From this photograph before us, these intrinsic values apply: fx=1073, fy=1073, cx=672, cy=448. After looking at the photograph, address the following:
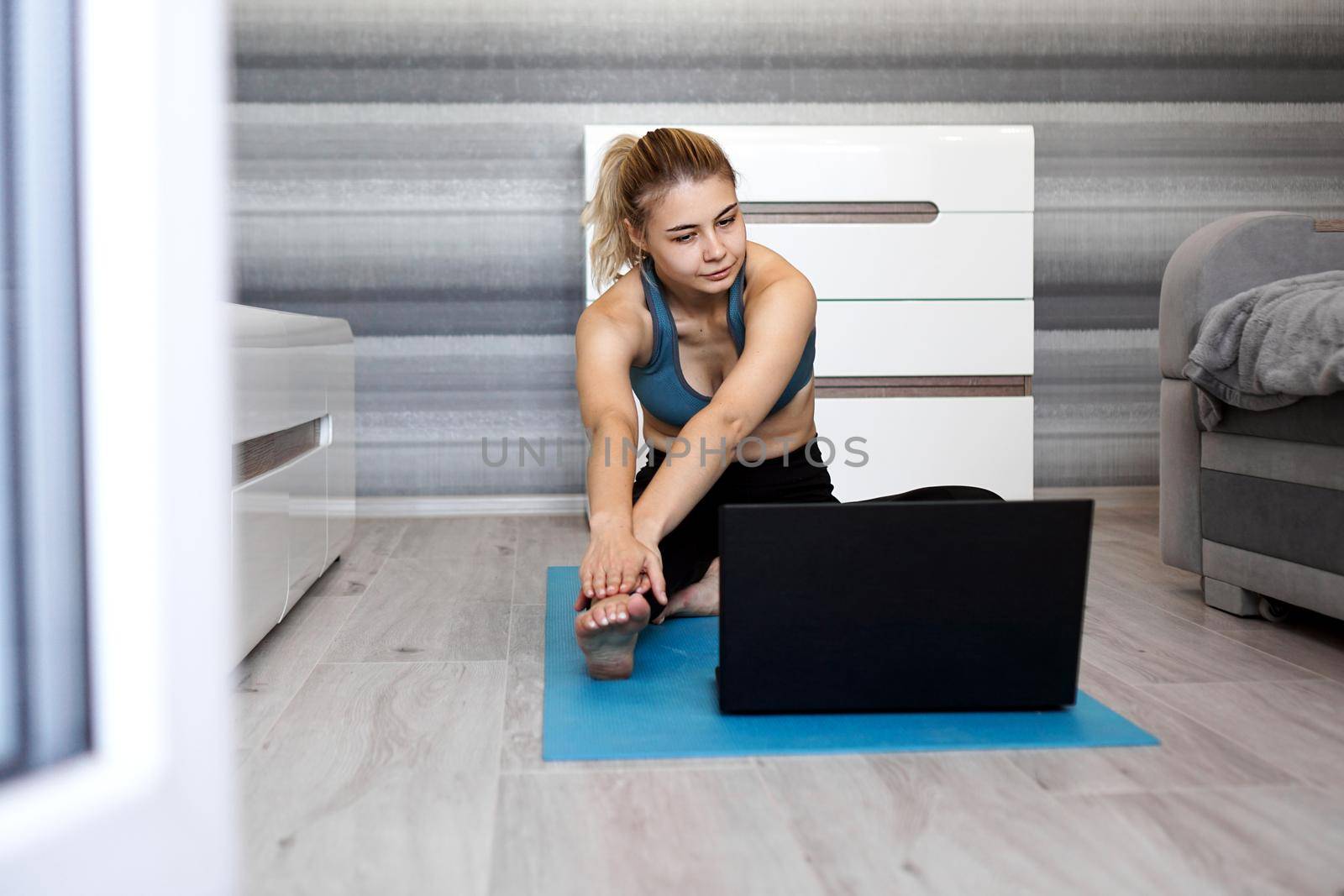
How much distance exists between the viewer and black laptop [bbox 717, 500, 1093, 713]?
4.02ft

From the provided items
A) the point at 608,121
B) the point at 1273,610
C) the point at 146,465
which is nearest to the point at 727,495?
the point at 1273,610

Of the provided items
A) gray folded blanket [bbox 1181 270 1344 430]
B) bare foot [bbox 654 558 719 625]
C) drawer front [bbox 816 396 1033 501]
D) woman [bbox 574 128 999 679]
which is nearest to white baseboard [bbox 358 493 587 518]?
drawer front [bbox 816 396 1033 501]

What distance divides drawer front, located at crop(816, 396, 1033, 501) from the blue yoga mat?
1.36 m

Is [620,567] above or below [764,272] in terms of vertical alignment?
below

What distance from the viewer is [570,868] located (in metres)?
0.90

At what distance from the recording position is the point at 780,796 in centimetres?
106

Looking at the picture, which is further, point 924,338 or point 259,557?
point 924,338

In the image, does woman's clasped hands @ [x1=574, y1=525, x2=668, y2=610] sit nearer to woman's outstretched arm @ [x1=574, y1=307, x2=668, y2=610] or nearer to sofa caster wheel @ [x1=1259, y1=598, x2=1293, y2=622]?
woman's outstretched arm @ [x1=574, y1=307, x2=668, y2=610]

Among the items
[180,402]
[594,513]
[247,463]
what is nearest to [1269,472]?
[594,513]

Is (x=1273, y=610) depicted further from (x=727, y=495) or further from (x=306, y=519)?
(x=306, y=519)

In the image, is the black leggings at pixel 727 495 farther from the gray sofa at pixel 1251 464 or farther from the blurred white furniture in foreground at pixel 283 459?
the blurred white furniture in foreground at pixel 283 459

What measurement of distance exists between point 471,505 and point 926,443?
130cm

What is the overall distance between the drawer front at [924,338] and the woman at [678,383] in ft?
2.59

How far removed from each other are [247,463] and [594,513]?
0.51 metres
